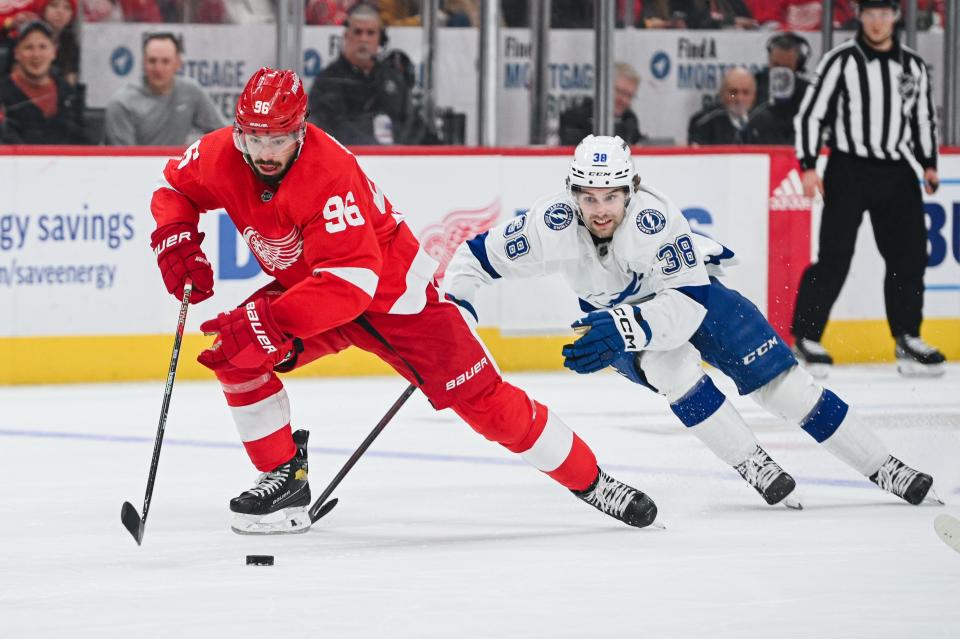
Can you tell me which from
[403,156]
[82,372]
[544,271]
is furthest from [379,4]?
[544,271]

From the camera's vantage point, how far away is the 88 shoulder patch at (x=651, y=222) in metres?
4.15

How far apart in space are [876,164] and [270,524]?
412cm

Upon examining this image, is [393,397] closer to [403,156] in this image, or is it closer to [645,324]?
[403,156]

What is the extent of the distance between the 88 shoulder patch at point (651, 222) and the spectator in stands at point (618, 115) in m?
3.50

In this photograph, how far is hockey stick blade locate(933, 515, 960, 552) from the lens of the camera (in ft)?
11.6

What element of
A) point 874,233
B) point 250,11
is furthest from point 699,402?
point 250,11

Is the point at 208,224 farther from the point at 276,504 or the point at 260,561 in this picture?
the point at 260,561

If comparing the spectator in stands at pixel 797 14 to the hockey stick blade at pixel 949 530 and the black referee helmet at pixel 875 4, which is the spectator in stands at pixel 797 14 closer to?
the black referee helmet at pixel 875 4

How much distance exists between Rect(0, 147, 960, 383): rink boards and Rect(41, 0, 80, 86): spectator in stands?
0.40 metres

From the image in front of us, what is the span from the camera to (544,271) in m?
4.34

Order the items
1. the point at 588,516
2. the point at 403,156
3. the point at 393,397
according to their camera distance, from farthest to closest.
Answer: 1. the point at 403,156
2. the point at 393,397
3. the point at 588,516

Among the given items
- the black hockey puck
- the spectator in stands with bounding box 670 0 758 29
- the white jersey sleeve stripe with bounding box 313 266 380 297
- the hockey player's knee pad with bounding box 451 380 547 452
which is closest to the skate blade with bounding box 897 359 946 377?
the spectator in stands with bounding box 670 0 758 29

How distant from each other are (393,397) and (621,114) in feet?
6.49

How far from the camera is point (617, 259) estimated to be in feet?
13.9
